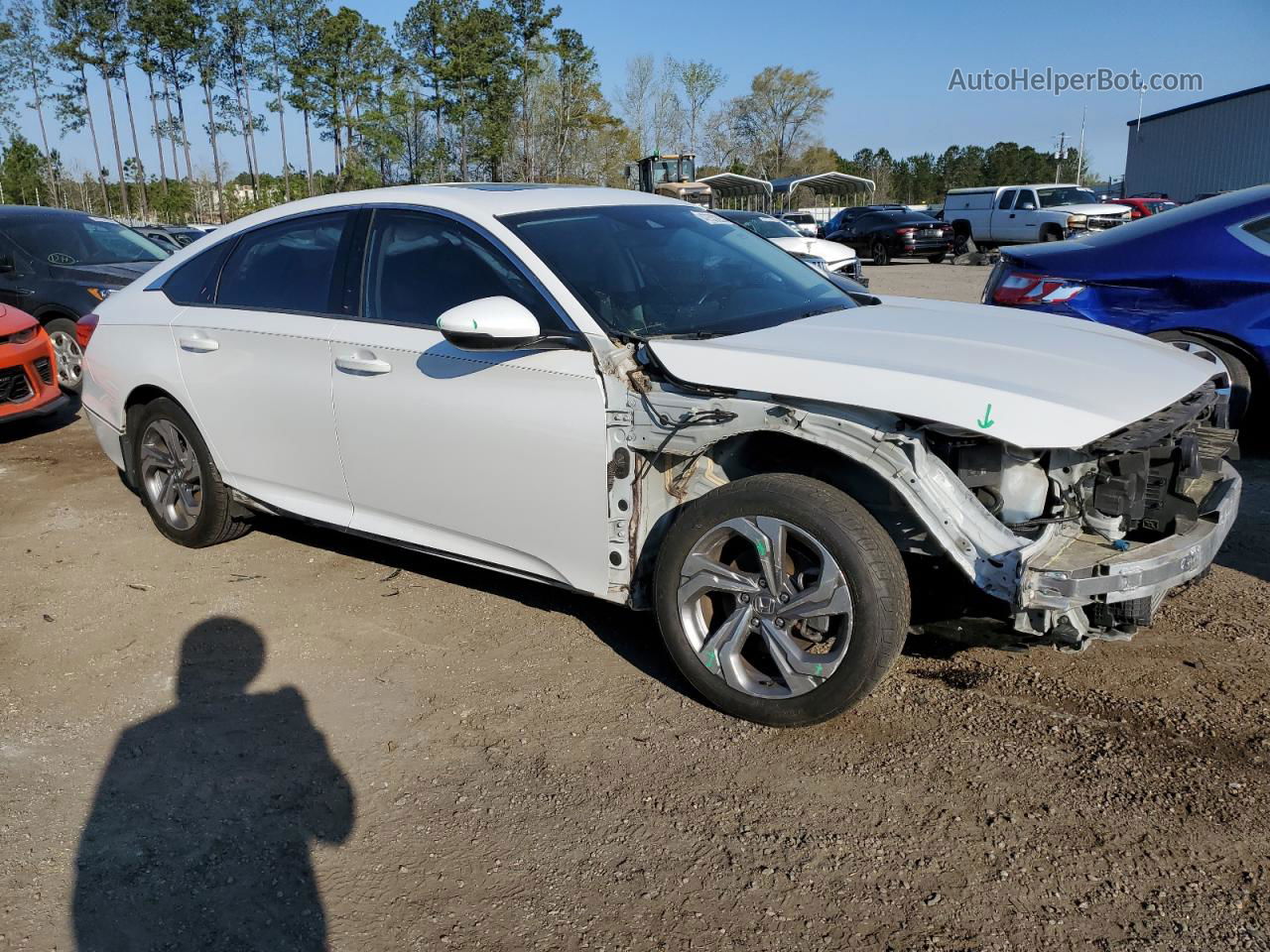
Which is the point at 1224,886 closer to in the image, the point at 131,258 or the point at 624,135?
the point at 131,258

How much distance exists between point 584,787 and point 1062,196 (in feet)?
96.8

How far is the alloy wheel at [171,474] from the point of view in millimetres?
4977

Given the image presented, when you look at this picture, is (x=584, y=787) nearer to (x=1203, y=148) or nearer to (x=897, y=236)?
(x=897, y=236)

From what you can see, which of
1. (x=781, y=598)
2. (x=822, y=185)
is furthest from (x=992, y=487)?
(x=822, y=185)

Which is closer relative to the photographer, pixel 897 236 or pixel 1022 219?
pixel 897 236

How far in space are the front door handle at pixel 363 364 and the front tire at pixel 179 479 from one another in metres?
1.19

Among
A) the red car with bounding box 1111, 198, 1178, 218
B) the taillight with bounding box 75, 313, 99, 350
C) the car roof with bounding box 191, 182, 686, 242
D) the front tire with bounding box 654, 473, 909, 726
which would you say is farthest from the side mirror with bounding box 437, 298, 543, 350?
the red car with bounding box 1111, 198, 1178, 218

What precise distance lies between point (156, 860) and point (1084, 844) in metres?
2.50

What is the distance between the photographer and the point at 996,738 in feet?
10.5

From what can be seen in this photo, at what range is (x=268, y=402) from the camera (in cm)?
438

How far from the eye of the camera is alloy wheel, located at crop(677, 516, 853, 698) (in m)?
3.06

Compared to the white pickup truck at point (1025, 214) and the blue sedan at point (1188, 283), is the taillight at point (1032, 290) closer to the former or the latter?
the blue sedan at point (1188, 283)

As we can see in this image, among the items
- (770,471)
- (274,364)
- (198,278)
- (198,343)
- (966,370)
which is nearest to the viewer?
(966,370)

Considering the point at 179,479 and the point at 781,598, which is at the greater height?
the point at 781,598
